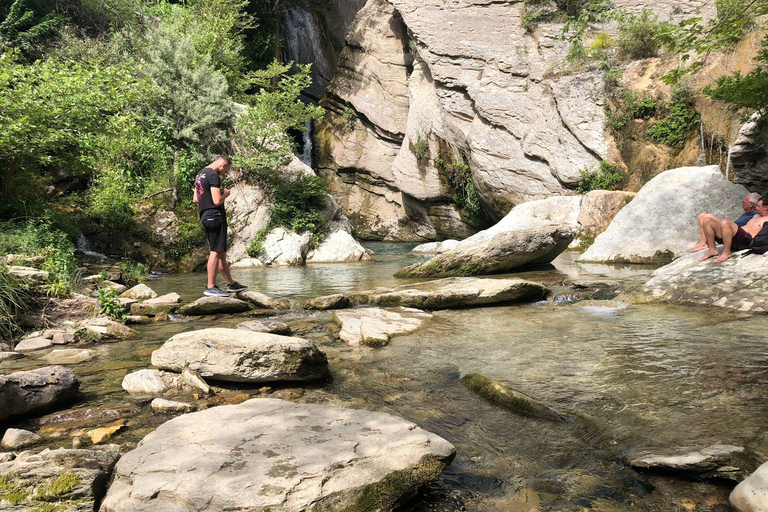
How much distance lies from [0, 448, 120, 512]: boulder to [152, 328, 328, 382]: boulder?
142 cm

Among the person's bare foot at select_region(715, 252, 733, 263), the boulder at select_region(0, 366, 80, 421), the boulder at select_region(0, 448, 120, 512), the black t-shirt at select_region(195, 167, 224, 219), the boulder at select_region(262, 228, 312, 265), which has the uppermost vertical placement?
the black t-shirt at select_region(195, 167, 224, 219)

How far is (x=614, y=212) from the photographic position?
13.7 meters

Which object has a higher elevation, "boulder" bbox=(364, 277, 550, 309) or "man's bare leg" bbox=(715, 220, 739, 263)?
"man's bare leg" bbox=(715, 220, 739, 263)

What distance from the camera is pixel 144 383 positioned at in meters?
3.45

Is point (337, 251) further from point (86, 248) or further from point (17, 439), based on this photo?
point (17, 439)

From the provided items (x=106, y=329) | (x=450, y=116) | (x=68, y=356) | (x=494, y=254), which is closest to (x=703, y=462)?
(x=68, y=356)

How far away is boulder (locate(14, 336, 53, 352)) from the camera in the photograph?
460 cm

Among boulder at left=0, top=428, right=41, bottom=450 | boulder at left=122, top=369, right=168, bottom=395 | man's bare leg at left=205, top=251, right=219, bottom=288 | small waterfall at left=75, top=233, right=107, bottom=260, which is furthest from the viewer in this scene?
small waterfall at left=75, top=233, right=107, bottom=260

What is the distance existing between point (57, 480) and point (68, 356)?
2.90 m

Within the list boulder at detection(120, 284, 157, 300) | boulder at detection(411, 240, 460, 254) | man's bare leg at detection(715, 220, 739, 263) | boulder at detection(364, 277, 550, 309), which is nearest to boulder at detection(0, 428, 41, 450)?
boulder at detection(364, 277, 550, 309)

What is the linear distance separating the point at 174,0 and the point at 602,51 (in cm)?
2014

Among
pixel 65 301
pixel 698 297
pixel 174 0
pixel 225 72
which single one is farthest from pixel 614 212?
pixel 174 0

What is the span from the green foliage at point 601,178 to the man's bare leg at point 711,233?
9.35 m

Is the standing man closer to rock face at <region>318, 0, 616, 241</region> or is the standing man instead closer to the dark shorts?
the dark shorts
